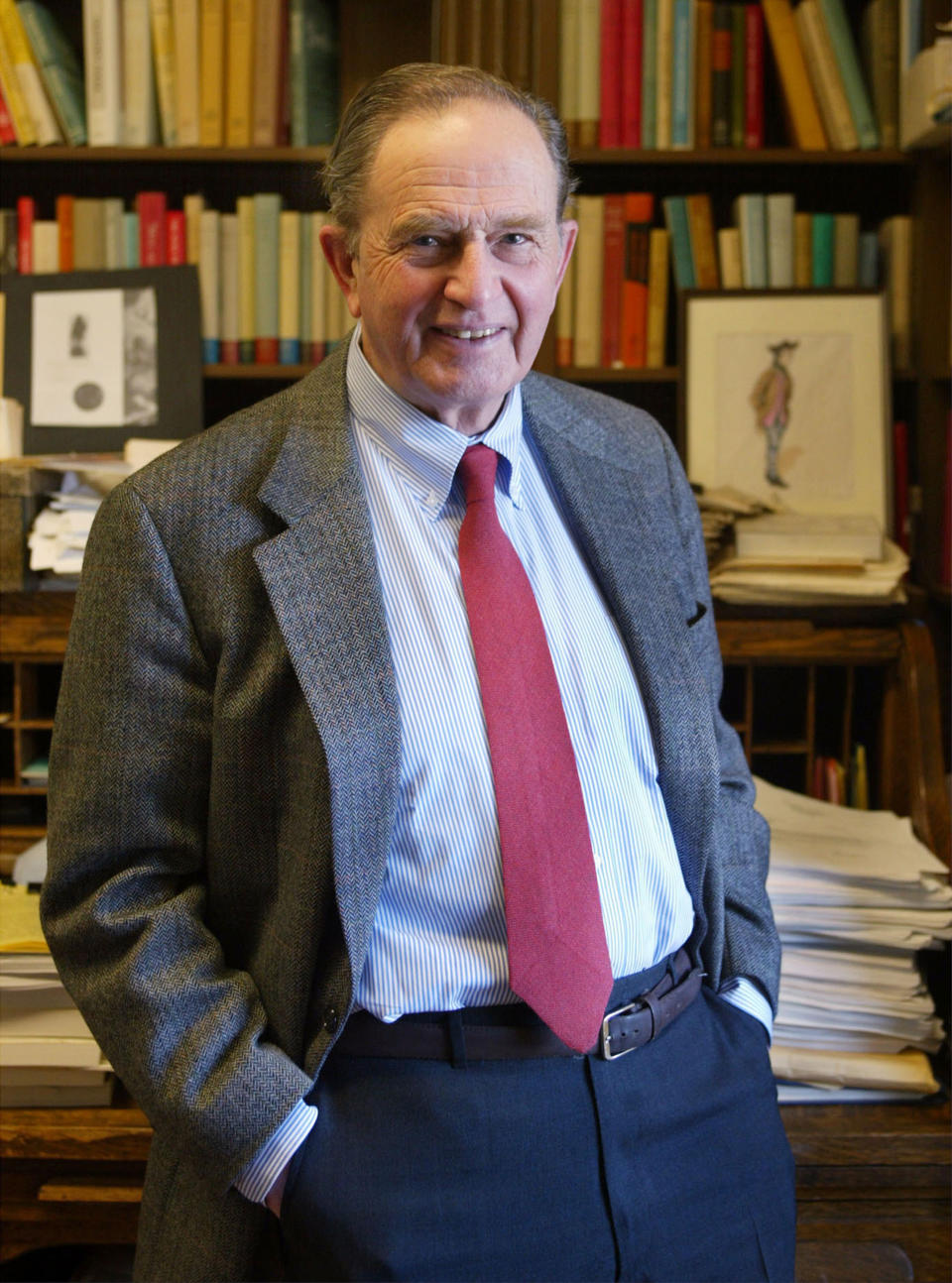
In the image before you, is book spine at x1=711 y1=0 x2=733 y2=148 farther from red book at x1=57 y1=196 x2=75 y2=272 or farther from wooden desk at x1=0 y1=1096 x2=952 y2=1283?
wooden desk at x1=0 y1=1096 x2=952 y2=1283

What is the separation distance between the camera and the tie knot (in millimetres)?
1192

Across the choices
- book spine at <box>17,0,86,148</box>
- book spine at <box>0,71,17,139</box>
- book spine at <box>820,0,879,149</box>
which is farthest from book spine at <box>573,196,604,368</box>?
book spine at <box>0,71,17,139</box>

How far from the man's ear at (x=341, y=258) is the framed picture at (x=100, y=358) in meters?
0.87

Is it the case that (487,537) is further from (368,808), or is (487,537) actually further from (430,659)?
(368,808)

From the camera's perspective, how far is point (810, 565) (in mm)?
1736

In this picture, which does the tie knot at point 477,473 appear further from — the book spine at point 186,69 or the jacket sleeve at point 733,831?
the book spine at point 186,69

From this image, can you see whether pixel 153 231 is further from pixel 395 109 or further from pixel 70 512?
pixel 395 109

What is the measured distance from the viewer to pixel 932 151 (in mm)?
1942

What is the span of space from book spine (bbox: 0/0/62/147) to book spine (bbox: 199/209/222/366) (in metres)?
0.30

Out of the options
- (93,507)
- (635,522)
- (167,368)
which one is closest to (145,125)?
(167,368)

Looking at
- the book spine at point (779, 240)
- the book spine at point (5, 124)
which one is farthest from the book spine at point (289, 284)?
the book spine at point (779, 240)

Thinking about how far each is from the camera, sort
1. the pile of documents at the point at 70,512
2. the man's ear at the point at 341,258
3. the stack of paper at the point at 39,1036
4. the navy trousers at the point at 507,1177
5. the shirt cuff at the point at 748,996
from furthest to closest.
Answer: the pile of documents at the point at 70,512 → the stack of paper at the point at 39,1036 → the shirt cuff at the point at 748,996 → the man's ear at the point at 341,258 → the navy trousers at the point at 507,1177

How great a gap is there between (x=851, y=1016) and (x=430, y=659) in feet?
2.85

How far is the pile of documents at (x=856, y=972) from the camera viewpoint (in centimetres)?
155
